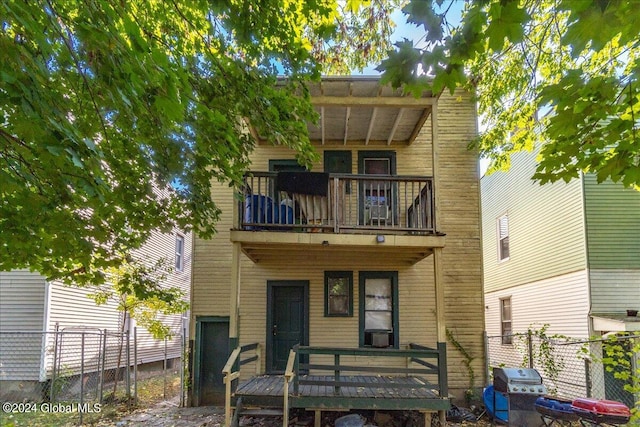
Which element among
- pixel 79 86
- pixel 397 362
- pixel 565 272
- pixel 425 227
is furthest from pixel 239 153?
pixel 565 272

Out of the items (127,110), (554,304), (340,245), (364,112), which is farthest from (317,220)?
(554,304)

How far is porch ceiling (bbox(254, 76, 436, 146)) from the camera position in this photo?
25.5 feet

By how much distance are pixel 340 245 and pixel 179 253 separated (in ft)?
39.8

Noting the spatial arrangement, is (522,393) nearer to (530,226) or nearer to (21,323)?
(530,226)

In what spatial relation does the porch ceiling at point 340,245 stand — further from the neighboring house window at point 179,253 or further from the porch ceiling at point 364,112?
the neighboring house window at point 179,253

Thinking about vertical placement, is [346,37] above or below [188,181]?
above

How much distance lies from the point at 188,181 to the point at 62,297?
7002mm

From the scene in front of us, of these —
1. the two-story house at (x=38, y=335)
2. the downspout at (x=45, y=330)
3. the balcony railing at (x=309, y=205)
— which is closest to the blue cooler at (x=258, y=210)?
the balcony railing at (x=309, y=205)

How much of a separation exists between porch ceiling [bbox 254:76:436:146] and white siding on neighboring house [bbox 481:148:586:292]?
13.5ft

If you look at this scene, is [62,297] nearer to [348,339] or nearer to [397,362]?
[348,339]

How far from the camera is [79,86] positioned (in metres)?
5.01

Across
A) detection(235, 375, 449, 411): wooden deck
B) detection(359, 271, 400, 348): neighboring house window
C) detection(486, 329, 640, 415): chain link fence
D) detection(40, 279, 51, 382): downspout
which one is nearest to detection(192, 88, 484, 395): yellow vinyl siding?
detection(359, 271, 400, 348): neighboring house window

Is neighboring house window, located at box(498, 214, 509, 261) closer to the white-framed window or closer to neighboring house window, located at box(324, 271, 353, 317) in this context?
neighboring house window, located at box(324, 271, 353, 317)

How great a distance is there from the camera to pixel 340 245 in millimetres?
7812
